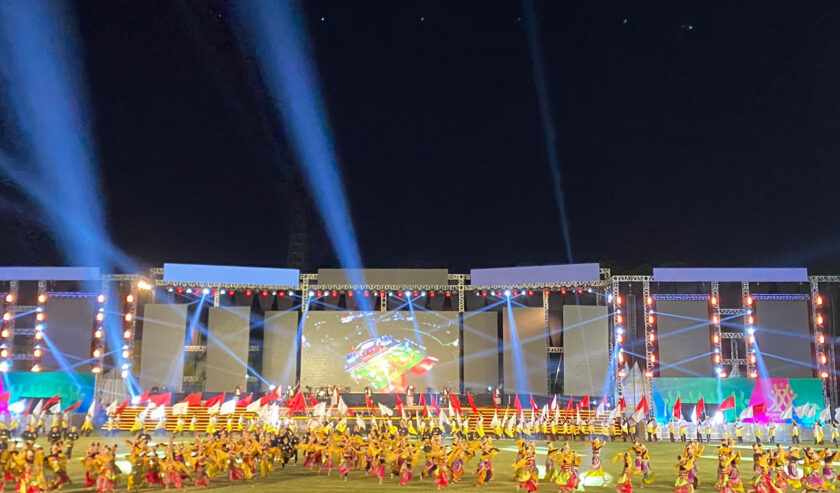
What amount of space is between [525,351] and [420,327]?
195 inches

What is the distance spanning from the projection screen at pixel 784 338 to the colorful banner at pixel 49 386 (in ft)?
93.9

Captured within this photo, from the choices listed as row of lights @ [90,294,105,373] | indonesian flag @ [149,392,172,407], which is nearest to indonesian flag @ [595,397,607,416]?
indonesian flag @ [149,392,172,407]

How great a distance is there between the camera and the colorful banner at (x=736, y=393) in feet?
93.2

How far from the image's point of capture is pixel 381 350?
105ft

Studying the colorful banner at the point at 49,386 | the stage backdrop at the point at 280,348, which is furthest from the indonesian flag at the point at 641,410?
the colorful banner at the point at 49,386

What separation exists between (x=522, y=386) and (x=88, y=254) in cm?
2136

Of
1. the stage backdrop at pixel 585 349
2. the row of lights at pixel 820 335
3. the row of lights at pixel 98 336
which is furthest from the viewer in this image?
the stage backdrop at pixel 585 349

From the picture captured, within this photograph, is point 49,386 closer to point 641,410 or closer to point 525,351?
point 525,351

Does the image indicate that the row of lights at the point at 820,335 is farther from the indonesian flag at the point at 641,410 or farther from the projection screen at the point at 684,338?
the indonesian flag at the point at 641,410

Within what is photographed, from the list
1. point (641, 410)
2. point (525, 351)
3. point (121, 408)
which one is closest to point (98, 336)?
Result: point (121, 408)

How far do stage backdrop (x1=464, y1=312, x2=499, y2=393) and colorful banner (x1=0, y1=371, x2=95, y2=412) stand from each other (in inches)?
650

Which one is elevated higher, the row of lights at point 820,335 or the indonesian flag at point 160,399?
the row of lights at point 820,335

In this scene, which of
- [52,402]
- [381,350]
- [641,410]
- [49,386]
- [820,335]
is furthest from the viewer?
[381,350]

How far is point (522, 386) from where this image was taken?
31672 mm
